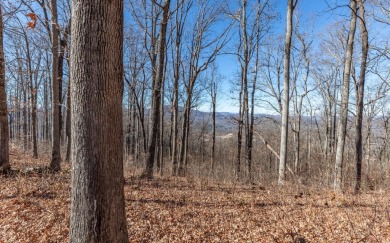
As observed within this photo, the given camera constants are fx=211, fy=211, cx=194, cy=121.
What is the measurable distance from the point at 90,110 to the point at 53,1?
6585 millimetres

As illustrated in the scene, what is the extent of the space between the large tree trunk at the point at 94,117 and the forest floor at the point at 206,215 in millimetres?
1396

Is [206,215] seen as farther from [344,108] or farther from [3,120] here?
[3,120]

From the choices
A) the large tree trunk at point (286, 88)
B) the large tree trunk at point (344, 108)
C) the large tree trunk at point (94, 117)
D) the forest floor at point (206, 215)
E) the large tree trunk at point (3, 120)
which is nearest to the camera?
the large tree trunk at point (94, 117)

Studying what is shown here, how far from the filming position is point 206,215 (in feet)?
13.8

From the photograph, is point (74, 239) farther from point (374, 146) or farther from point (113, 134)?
point (374, 146)

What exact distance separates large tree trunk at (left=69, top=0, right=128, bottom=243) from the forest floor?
1396 mm

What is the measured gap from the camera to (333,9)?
713cm

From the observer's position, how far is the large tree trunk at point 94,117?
1913 millimetres

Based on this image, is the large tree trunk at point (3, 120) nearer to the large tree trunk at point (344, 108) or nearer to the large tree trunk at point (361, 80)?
the large tree trunk at point (344, 108)

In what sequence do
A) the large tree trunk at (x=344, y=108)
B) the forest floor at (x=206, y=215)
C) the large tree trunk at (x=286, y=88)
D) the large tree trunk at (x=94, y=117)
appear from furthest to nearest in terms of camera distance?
the large tree trunk at (x=286, y=88)
the large tree trunk at (x=344, y=108)
the forest floor at (x=206, y=215)
the large tree trunk at (x=94, y=117)

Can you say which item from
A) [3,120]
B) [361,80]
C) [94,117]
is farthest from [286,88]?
[3,120]

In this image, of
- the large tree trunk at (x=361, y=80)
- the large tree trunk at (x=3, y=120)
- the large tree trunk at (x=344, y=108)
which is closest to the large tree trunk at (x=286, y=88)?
the large tree trunk at (x=344, y=108)

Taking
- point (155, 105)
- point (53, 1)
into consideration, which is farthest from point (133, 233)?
point (53, 1)

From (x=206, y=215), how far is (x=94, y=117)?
3.18m
